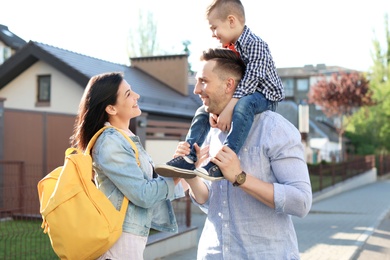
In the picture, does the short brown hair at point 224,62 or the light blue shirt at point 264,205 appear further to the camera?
the short brown hair at point 224,62

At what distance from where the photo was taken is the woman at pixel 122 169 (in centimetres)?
263

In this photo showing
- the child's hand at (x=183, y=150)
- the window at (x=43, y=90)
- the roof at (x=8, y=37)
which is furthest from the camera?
the window at (x=43, y=90)

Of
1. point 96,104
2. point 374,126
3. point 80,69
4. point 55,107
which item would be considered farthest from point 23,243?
point 374,126

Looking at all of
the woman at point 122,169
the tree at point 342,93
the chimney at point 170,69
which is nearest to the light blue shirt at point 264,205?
the woman at point 122,169

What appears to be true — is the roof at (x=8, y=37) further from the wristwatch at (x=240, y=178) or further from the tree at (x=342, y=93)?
the tree at (x=342, y=93)

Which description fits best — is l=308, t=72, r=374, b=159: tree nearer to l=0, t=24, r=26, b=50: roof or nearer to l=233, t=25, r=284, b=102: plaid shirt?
l=0, t=24, r=26, b=50: roof

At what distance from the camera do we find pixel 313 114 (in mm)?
66812

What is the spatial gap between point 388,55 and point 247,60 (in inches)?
2061

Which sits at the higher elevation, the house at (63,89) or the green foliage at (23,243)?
the house at (63,89)

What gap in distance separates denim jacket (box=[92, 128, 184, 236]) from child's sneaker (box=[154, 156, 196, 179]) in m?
0.13

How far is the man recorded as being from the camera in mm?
2354

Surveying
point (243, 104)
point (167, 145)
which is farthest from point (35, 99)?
point (243, 104)

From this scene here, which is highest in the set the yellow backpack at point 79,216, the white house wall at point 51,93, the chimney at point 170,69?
the chimney at point 170,69

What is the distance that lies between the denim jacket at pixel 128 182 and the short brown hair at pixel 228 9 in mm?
914
